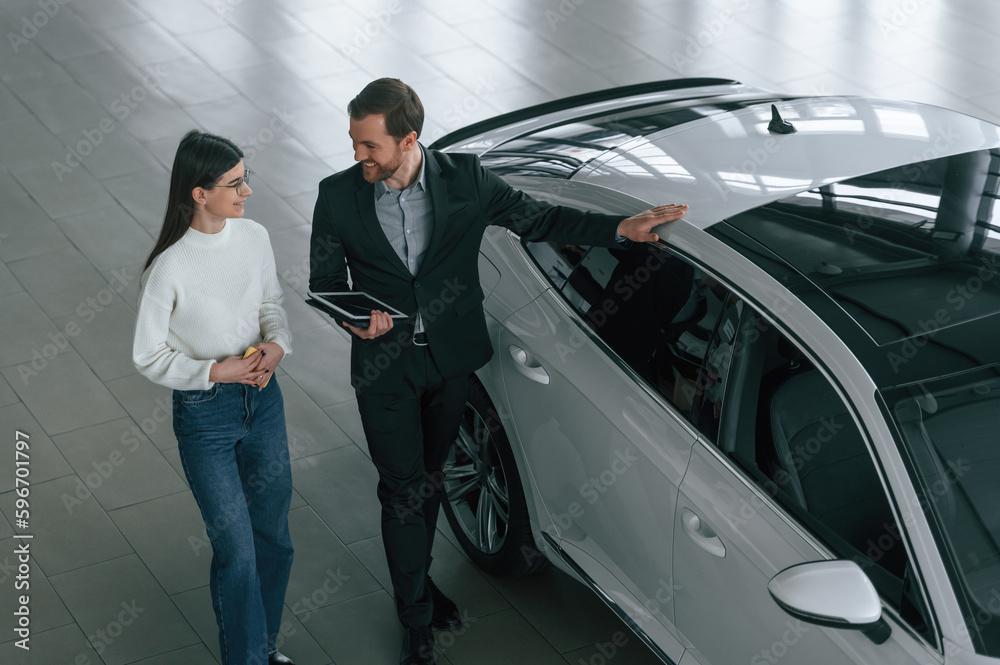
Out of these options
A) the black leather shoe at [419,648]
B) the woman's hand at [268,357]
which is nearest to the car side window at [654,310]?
the woman's hand at [268,357]

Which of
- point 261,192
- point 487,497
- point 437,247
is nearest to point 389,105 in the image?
point 437,247

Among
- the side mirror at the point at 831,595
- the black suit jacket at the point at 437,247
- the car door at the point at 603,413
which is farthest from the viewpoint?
the black suit jacket at the point at 437,247

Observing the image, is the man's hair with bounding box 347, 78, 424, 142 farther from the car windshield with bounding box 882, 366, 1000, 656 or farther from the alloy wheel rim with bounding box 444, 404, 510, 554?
the car windshield with bounding box 882, 366, 1000, 656

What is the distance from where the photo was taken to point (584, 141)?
4.33 m

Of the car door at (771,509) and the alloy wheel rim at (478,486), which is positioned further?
the alloy wheel rim at (478,486)

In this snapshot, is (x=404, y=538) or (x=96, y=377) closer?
(x=404, y=538)

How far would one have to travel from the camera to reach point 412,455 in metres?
3.87

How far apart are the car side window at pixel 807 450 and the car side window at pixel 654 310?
0.30ft

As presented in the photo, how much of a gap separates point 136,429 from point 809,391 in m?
3.24

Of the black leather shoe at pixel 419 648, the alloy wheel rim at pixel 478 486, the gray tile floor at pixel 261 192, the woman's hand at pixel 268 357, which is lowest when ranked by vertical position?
the gray tile floor at pixel 261 192

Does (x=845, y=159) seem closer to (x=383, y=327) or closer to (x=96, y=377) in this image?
(x=383, y=327)

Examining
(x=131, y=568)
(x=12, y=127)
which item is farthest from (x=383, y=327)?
(x=12, y=127)

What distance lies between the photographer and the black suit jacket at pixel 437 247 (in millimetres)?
3570

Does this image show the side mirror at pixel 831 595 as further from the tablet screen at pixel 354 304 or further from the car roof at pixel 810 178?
the tablet screen at pixel 354 304
